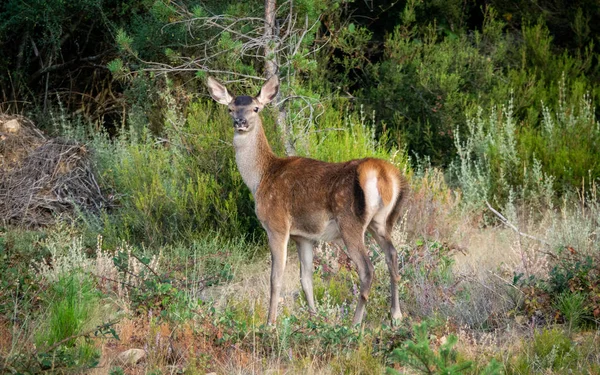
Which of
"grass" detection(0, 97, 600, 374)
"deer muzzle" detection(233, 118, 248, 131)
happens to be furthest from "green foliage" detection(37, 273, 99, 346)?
"deer muzzle" detection(233, 118, 248, 131)

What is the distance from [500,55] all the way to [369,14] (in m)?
2.99

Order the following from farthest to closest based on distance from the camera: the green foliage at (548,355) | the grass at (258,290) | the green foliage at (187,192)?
the green foliage at (187,192) < the grass at (258,290) < the green foliage at (548,355)

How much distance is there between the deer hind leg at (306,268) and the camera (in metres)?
6.25

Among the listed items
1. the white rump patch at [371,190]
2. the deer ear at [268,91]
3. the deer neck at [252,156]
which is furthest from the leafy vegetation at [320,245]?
the deer ear at [268,91]

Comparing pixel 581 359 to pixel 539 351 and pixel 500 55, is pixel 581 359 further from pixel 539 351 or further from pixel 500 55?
pixel 500 55

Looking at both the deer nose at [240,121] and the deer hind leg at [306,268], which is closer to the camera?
the deer hind leg at [306,268]

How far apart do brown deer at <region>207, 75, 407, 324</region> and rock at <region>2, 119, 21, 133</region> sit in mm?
4830

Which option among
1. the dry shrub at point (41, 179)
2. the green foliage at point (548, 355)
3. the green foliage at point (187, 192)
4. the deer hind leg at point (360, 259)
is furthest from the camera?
the dry shrub at point (41, 179)

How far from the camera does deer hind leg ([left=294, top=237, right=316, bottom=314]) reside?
625cm

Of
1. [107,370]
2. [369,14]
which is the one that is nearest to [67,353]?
[107,370]

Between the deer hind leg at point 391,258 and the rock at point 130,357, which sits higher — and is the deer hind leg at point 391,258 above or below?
above

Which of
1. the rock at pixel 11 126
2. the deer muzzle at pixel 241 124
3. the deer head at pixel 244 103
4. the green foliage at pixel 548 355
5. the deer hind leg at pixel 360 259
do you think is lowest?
the green foliage at pixel 548 355

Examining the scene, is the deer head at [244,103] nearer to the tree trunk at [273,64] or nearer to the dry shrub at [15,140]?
the tree trunk at [273,64]

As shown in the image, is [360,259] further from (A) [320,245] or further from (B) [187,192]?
(B) [187,192]
